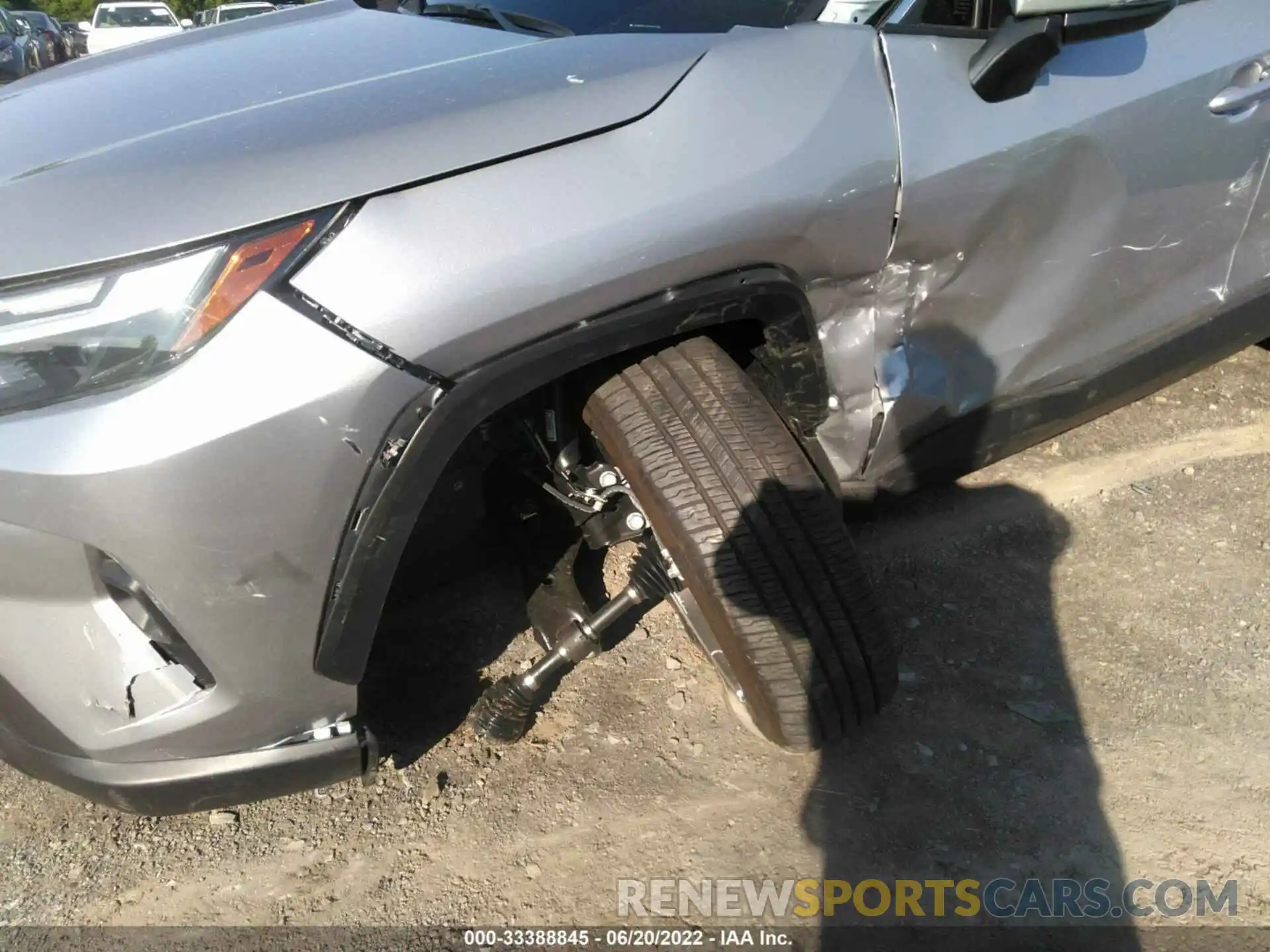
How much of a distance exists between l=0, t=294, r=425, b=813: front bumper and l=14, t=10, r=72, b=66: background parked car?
18300 millimetres

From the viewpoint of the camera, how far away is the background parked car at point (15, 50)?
1284 cm

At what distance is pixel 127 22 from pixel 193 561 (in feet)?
64.2

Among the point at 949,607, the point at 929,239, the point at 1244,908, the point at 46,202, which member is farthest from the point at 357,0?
the point at 1244,908

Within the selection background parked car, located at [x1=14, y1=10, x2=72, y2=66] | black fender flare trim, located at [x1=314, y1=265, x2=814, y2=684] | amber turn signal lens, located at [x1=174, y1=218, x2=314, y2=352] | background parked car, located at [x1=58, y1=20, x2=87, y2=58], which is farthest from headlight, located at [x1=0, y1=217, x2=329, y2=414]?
background parked car, located at [x1=58, y1=20, x2=87, y2=58]

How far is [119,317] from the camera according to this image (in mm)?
1366

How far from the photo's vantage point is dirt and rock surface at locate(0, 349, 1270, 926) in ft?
6.20

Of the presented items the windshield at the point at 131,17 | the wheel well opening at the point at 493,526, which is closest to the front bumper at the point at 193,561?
the wheel well opening at the point at 493,526

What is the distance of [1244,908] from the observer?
5.84ft

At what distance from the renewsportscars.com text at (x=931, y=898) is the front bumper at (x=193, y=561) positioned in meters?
0.70

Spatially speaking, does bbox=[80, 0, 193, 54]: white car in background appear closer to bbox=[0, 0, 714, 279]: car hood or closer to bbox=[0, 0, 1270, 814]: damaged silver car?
bbox=[0, 0, 1270, 814]: damaged silver car

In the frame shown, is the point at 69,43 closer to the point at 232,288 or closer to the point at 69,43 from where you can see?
the point at 69,43

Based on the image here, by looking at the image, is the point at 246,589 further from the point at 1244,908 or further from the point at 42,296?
the point at 1244,908

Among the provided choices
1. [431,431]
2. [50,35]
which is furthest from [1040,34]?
[50,35]

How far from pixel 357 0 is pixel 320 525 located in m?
1.96
